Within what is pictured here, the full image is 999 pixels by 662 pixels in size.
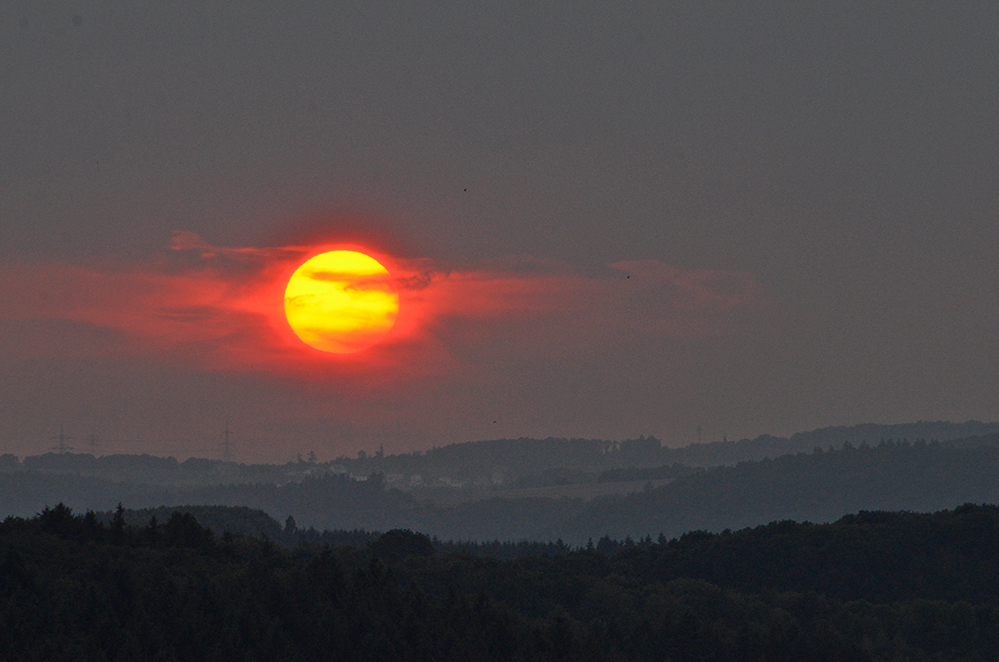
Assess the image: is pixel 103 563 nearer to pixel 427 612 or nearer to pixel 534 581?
pixel 427 612

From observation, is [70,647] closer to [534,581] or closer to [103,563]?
[103,563]

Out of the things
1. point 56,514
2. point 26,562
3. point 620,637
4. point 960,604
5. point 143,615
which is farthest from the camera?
point 960,604

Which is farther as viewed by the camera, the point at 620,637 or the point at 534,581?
the point at 534,581

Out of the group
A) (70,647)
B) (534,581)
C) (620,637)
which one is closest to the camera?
(70,647)

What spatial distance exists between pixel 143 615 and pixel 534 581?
88398 millimetres

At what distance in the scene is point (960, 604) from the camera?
163 metres

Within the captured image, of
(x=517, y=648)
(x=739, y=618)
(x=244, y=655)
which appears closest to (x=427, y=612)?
(x=517, y=648)

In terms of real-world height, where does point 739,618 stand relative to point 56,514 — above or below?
below

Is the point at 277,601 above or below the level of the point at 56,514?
below

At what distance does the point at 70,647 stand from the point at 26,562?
61.5 ft

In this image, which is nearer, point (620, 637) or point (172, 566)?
point (172, 566)

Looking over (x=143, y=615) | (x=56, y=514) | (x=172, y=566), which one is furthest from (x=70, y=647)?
(x=56, y=514)

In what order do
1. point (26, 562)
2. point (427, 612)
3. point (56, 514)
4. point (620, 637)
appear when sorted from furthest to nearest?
point (620, 637) < point (56, 514) < point (427, 612) < point (26, 562)

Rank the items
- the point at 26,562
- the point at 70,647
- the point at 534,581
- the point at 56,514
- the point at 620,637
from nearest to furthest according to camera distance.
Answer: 1. the point at 70,647
2. the point at 26,562
3. the point at 56,514
4. the point at 620,637
5. the point at 534,581
